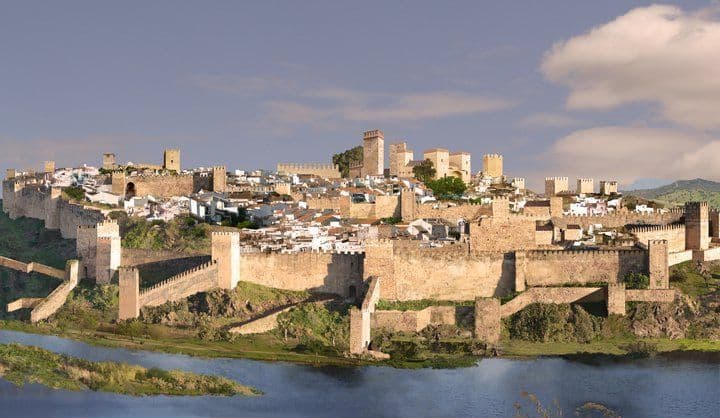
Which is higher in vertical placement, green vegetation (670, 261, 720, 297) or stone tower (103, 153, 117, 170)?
stone tower (103, 153, 117, 170)

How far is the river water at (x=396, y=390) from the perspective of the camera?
2777 cm

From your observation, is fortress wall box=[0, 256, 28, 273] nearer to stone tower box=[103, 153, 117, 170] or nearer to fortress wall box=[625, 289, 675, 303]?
stone tower box=[103, 153, 117, 170]

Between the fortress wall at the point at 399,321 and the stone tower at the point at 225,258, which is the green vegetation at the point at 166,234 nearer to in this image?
the stone tower at the point at 225,258

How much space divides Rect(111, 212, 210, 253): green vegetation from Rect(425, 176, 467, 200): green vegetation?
1574cm

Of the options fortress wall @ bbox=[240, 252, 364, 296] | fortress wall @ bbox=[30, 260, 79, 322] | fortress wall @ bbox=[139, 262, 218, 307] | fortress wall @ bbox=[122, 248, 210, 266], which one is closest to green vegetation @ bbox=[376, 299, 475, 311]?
fortress wall @ bbox=[240, 252, 364, 296]

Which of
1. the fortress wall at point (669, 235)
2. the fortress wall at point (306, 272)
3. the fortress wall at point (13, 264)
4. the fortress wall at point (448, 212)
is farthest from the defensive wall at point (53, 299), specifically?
the fortress wall at point (669, 235)

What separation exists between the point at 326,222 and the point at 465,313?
12.2 metres

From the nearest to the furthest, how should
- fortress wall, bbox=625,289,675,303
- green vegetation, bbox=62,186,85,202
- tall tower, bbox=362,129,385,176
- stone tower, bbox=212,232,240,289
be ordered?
fortress wall, bbox=625,289,675,303
stone tower, bbox=212,232,240,289
green vegetation, bbox=62,186,85,202
tall tower, bbox=362,129,385,176

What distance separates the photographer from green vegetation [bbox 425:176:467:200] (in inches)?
2363

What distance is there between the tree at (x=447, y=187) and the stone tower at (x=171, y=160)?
14.6 meters

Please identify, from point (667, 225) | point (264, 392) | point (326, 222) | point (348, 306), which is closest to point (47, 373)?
point (264, 392)

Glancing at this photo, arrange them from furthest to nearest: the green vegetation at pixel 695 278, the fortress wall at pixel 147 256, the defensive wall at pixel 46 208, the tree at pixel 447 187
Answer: the tree at pixel 447 187
the defensive wall at pixel 46 208
the fortress wall at pixel 147 256
the green vegetation at pixel 695 278

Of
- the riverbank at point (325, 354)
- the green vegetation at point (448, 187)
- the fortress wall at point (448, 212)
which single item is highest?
the green vegetation at point (448, 187)

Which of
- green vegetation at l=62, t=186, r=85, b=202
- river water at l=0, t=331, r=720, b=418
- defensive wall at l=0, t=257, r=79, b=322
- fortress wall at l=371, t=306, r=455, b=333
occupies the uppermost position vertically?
green vegetation at l=62, t=186, r=85, b=202
